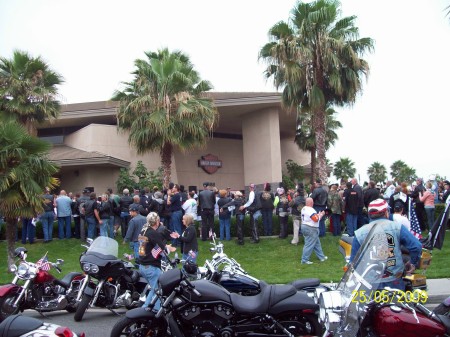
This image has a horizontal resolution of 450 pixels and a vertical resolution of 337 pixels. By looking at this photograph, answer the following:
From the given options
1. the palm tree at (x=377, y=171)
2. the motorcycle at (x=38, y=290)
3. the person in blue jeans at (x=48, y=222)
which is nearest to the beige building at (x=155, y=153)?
the person in blue jeans at (x=48, y=222)

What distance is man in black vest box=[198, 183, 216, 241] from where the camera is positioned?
1521cm

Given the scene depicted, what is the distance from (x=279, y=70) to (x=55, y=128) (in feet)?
52.6

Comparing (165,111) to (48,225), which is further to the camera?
(165,111)

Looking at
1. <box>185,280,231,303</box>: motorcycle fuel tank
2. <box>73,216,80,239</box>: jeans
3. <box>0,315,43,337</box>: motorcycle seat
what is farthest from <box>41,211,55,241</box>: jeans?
<box>0,315,43,337</box>: motorcycle seat

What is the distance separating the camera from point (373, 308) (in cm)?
430

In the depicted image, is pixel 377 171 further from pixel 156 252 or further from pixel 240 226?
pixel 156 252

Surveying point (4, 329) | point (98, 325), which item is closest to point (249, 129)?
point (98, 325)

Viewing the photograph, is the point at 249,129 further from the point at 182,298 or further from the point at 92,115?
the point at 182,298

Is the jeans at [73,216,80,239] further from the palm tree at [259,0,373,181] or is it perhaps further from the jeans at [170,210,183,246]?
the palm tree at [259,0,373,181]

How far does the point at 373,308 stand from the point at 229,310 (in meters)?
1.92

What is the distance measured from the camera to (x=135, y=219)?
10.3 metres

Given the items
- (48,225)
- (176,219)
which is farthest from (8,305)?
(48,225)

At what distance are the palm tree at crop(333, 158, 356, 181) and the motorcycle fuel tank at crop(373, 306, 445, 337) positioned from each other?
52.6 m

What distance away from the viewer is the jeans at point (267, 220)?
15766 mm
